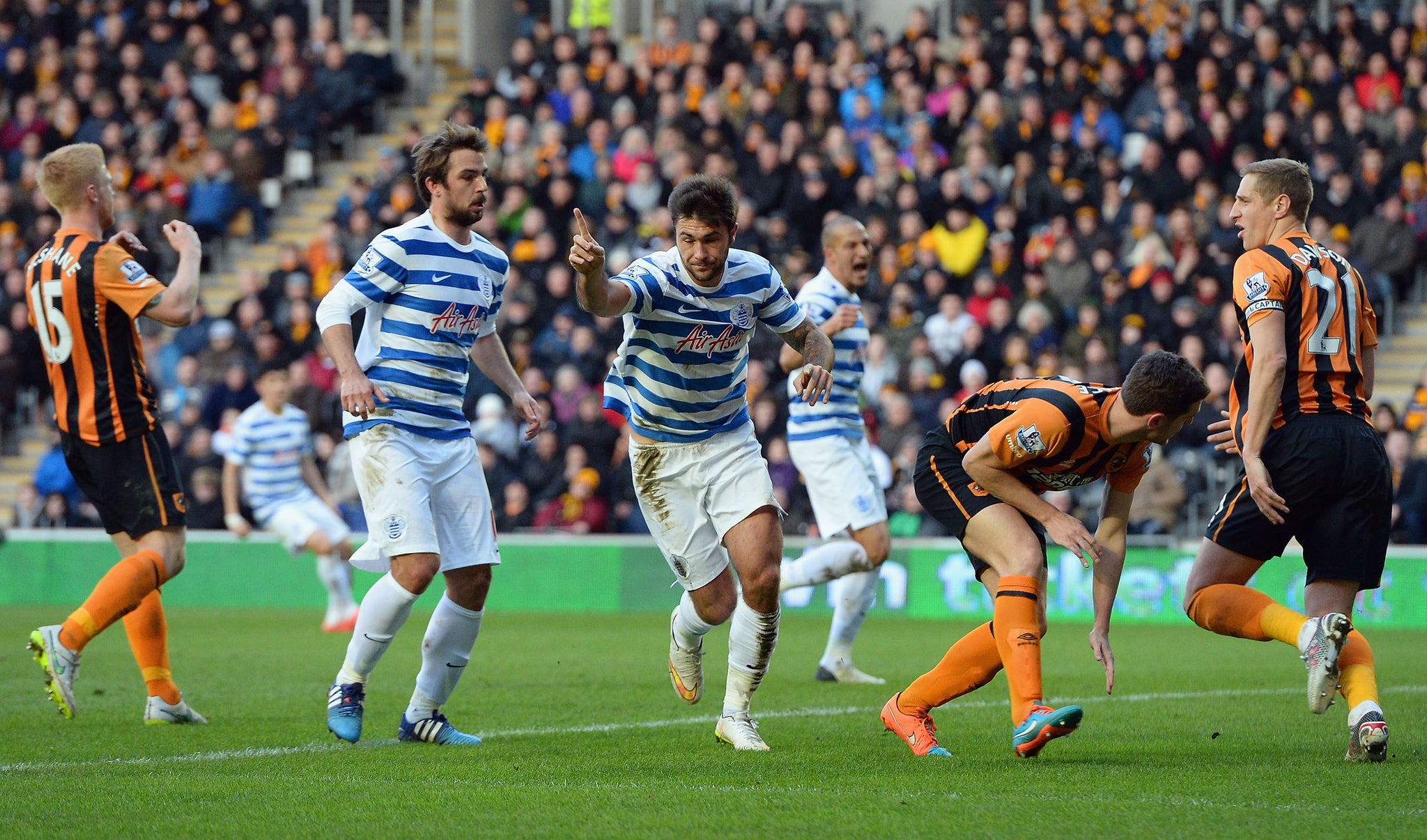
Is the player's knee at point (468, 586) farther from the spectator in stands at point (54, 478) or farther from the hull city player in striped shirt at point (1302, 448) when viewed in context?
the spectator in stands at point (54, 478)

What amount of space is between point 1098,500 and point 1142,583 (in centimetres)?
90

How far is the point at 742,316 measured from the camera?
21.5ft

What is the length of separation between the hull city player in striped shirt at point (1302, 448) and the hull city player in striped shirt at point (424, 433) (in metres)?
2.97

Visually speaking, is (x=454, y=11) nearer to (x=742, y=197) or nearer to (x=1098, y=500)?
(x=742, y=197)

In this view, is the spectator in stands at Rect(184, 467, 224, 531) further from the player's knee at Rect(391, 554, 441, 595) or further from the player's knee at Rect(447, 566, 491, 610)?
the player's knee at Rect(391, 554, 441, 595)

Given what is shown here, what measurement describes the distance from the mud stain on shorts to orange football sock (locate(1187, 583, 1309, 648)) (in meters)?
2.14

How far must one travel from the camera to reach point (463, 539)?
6.73 m

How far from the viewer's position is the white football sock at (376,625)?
6539mm

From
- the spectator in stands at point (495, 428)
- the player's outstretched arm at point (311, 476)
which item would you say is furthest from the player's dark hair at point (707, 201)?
the spectator in stands at point (495, 428)

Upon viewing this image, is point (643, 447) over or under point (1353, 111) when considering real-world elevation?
under

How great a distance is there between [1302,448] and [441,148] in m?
3.58

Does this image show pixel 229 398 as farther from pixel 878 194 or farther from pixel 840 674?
pixel 840 674

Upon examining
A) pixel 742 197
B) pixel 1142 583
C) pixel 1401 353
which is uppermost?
pixel 742 197

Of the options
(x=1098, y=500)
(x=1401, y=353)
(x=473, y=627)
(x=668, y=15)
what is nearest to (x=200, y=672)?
(x=473, y=627)
